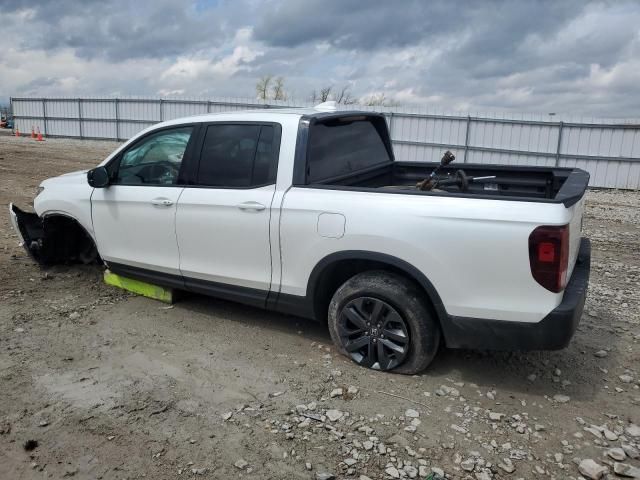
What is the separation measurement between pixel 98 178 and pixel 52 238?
1359 mm

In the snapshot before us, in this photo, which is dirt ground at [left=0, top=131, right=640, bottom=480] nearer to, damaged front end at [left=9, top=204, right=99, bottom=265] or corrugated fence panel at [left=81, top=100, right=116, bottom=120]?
damaged front end at [left=9, top=204, right=99, bottom=265]

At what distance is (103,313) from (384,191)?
9.53 feet

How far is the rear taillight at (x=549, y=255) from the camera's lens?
3121 mm

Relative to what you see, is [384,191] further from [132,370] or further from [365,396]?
[132,370]

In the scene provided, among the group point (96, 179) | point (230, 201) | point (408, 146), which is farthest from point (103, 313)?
point (408, 146)

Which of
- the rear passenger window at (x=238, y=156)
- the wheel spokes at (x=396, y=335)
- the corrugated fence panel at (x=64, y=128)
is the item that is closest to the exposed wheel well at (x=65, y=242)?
the rear passenger window at (x=238, y=156)

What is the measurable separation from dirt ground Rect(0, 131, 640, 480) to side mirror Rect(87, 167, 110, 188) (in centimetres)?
115

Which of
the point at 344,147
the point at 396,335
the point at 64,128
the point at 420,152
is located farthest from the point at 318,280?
the point at 64,128

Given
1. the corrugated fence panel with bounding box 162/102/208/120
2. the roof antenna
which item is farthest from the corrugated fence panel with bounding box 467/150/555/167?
the roof antenna

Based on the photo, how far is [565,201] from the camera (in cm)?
319

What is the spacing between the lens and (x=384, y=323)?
379cm

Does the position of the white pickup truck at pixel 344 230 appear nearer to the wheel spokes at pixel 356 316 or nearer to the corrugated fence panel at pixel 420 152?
the wheel spokes at pixel 356 316

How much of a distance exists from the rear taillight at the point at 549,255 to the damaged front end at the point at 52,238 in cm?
442

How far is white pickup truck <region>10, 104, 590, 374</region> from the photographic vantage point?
10.8 feet
